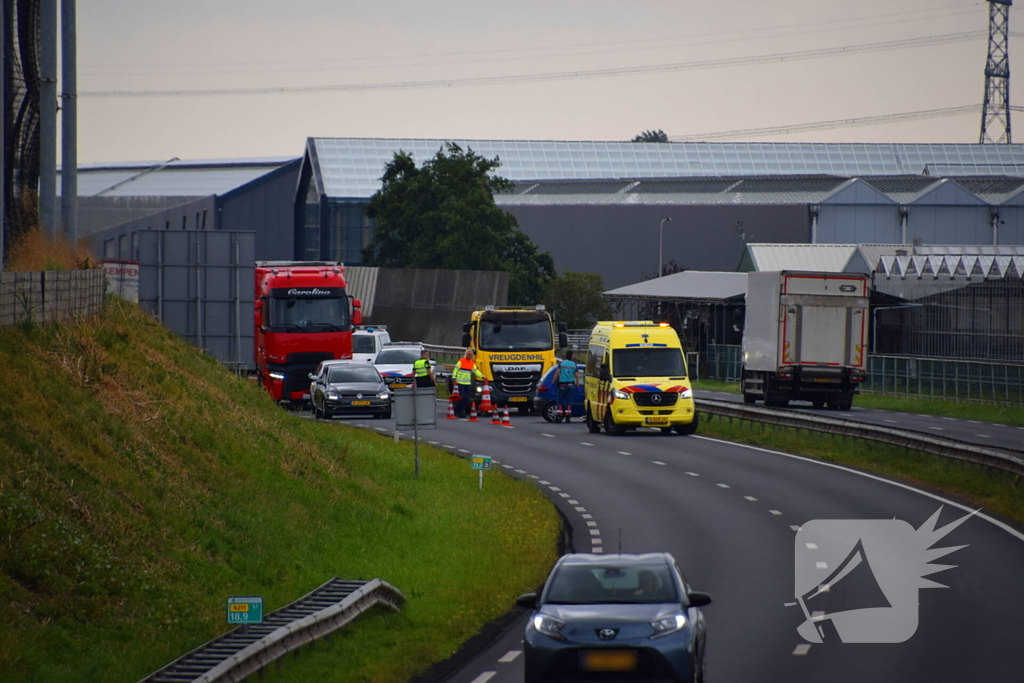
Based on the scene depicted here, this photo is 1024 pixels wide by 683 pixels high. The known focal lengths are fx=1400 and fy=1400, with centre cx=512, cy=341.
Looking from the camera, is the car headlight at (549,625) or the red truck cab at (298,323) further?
the red truck cab at (298,323)

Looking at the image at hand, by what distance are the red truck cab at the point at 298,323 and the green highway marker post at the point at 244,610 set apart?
3042 cm

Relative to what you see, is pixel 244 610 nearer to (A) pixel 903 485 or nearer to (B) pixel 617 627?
(B) pixel 617 627

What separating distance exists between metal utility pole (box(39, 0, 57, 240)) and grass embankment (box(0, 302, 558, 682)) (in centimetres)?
216

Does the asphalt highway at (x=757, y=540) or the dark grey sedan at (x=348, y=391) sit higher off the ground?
the dark grey sedan at (x=348, y=391)

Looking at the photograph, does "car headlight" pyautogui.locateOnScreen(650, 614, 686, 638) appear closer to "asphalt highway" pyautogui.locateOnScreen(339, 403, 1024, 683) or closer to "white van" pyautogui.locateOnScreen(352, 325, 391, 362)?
"asphalt highway" pyautogui.locateOnScreen(339, 403, 1024, 683)

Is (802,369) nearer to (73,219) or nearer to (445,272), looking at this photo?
(73,219)

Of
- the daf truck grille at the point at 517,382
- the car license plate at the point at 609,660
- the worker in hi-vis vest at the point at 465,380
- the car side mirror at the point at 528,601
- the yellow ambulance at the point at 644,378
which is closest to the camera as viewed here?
the car license plate at the point at 609,660

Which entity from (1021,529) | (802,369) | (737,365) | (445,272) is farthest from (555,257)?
(1021,529)

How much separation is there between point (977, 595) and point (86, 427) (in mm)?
10060

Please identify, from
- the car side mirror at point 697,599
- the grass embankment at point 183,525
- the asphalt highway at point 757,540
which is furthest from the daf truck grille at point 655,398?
the car side mirror at point 697,599

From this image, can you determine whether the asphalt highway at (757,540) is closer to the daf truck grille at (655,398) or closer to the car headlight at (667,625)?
the daf truck grille at (655,398)

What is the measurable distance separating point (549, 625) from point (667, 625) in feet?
2.96

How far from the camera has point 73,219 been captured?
2803 cm

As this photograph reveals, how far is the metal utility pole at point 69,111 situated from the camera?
27031mm
